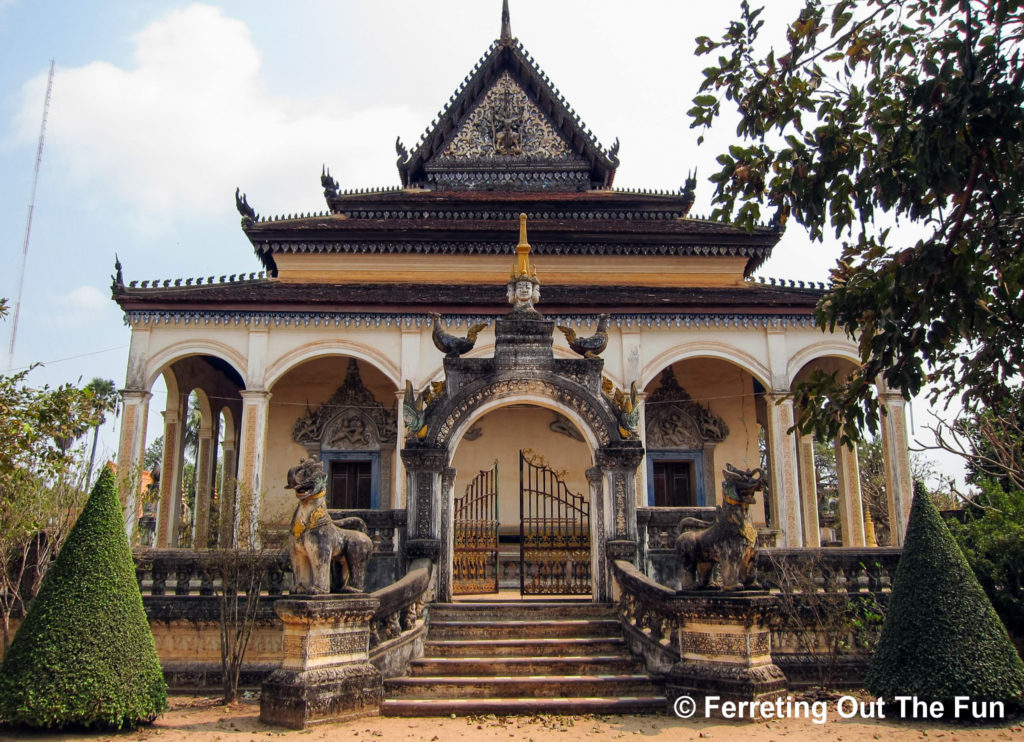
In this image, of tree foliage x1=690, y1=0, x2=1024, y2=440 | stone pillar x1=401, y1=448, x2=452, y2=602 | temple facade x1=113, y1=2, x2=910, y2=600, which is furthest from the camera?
temple facade x1=113, y1=2, x2=910, y2=600

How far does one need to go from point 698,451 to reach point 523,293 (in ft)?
34.1

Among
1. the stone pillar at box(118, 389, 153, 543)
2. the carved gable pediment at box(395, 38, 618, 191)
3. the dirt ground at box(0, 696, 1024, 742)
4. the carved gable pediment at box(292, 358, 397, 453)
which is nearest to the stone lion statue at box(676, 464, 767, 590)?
the dirt ground at box(0, 696, 1024, 742)

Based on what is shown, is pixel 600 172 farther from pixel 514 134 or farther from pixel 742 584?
pixel 742 584

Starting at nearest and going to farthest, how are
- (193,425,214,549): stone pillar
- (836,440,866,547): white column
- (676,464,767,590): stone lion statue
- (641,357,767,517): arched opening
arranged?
(676,464,767,590): stone lion statue
(836,440,866,547): white column
(193,425,214,549): stone pillar
(641,357,767,517): arched opening

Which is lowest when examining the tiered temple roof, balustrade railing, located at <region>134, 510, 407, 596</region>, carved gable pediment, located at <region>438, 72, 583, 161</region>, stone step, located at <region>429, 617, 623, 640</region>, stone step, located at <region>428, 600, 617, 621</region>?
stone step, located at <region>429, 617, 623, 640</region>

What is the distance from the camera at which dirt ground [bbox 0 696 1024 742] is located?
24.7 ft

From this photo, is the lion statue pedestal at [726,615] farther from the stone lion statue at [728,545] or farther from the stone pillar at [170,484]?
the stone pillar at [170,484]

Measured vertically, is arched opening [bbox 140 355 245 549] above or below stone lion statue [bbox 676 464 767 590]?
above

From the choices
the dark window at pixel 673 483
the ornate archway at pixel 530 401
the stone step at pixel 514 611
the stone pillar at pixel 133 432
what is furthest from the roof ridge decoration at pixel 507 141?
the stone step at pixel 514 611

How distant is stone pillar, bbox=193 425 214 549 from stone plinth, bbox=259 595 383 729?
11.8m

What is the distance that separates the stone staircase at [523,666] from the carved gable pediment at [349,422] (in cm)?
1074

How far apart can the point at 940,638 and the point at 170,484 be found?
16398mm

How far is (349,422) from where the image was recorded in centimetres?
2105

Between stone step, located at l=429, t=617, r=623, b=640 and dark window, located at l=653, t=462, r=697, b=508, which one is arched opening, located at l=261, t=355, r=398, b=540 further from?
stone step, located at l=429, t=617, r=623, b=640
